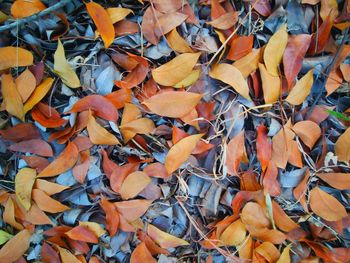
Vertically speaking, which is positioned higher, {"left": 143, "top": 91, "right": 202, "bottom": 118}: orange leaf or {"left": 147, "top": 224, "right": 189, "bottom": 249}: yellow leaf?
{"left": 143, "top": 91, "right": 202, "bottom": 118}: orange leaf

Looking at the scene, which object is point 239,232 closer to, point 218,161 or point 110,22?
point 218,161

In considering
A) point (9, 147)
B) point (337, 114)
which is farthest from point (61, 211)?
point (337, 114)

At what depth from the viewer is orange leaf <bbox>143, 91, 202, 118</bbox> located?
840mm

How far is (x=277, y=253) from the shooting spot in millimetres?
884

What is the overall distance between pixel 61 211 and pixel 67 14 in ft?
1.50

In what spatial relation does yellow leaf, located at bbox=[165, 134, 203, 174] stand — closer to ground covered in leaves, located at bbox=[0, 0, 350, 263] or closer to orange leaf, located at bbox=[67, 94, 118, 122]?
ground covered in leaves, located at bbox=[0, 0, 350, 263]

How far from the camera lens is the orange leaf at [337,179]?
34.3 inches

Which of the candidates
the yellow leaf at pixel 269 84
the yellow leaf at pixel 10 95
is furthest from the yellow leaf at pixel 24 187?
the yellow leaf at pixel 269 84

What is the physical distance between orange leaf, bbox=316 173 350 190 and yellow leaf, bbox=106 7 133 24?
0.59 meters

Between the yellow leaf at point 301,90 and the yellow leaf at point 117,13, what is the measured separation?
421 millimetres

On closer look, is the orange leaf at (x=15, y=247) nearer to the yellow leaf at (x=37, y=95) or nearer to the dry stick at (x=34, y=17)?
the yellow leaf at (x=37, y=95)

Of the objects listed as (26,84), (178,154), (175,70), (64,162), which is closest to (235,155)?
(178,154)

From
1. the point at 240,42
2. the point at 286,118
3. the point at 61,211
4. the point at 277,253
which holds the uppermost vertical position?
the point at 240,42

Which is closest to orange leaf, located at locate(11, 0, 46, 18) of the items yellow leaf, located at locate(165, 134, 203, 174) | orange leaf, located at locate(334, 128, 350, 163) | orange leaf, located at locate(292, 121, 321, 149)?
yellow leaf, located at locate(165, 134, 203, 174)
